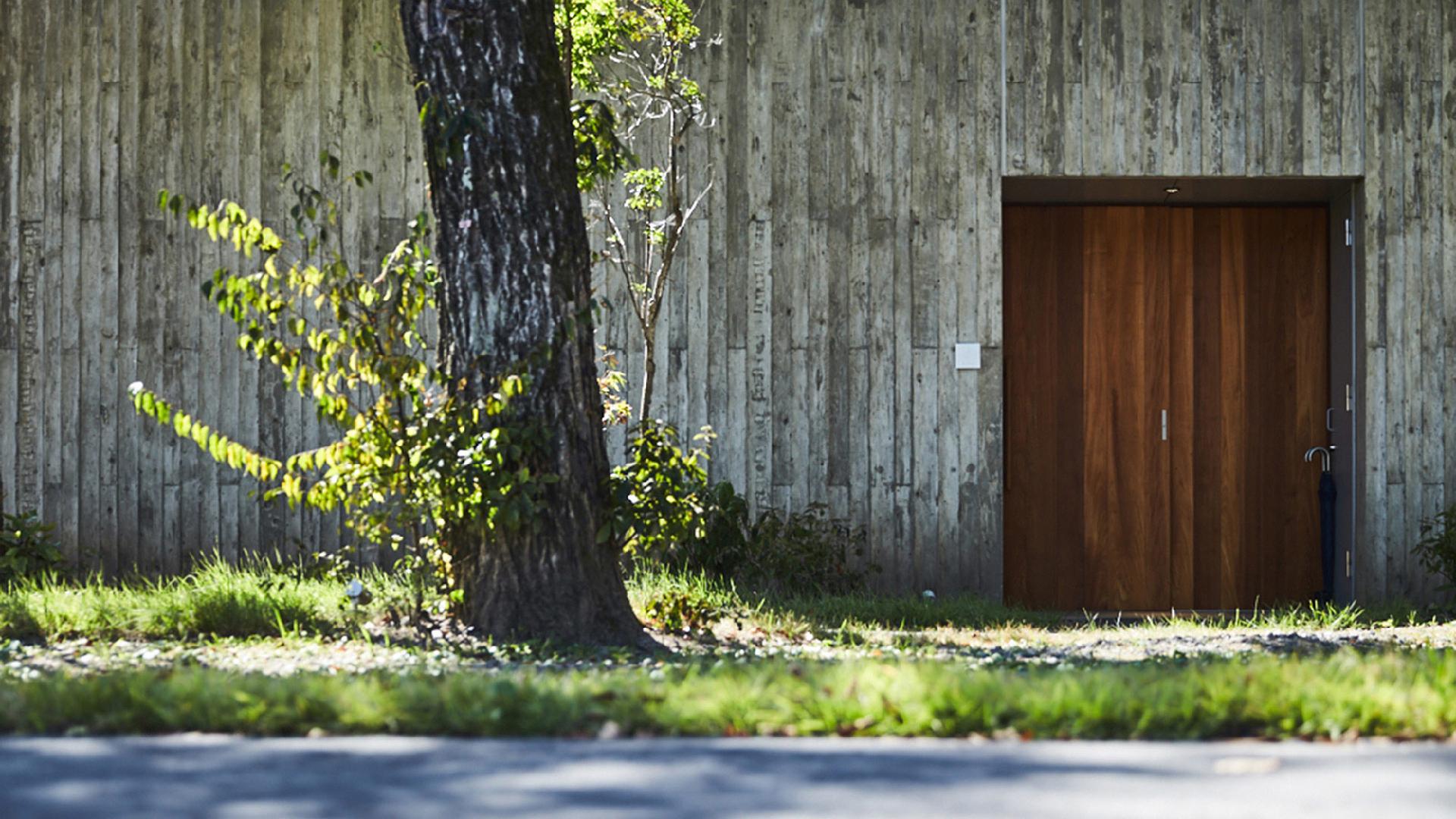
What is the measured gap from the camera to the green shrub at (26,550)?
6.60 metres

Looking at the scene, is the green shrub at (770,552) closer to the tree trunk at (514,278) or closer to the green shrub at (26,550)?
the tree trunk at (514,278)

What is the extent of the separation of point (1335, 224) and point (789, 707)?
222 inches

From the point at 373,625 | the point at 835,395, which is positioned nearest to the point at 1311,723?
the point at 373,625

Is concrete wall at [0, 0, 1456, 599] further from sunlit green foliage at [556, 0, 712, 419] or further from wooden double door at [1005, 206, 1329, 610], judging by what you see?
wooden double door at [1005, 206, 1329, 610]

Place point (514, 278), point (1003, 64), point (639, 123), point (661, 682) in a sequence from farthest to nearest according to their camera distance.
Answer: point (1003, 64), point (639, 123), point (514, 278), point (661, 682)

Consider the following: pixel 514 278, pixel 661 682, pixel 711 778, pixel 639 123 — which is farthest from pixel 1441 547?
pixel 711 778

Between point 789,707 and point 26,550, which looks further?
point 26,550

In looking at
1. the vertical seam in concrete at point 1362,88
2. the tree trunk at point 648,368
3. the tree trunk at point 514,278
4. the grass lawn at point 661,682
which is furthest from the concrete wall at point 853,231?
the tree trunk at point 514,278

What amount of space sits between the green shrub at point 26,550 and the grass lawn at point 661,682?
5.10 feet

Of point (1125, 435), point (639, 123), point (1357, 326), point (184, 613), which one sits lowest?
point (184, 613)

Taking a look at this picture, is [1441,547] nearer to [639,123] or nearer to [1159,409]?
[1159,409]

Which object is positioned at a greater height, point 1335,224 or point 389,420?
point 1335,224

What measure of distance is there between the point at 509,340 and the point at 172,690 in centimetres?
178

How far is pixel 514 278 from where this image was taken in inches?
183
